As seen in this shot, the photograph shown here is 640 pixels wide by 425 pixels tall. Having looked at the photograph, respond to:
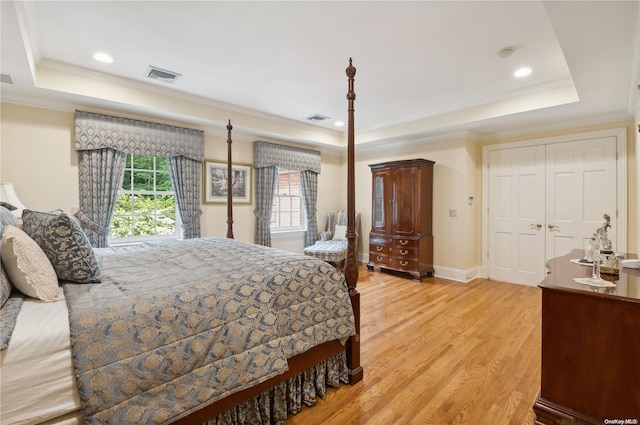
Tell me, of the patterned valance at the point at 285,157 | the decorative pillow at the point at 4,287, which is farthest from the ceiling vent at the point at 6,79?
the patterned valance at the point at 285,157

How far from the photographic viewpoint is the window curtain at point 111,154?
353cm

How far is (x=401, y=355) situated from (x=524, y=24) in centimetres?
287

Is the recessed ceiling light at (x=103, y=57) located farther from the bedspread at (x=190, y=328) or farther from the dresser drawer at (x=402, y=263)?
the dresser drawer at (x=402, y=263)

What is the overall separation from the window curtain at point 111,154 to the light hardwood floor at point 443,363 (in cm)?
304

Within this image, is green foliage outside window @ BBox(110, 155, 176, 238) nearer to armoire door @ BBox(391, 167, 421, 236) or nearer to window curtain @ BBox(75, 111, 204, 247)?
window curtain @ BBox(75, 111, 204, 247)

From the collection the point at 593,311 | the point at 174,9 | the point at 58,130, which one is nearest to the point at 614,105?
the point at 593,311

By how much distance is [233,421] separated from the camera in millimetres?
1544

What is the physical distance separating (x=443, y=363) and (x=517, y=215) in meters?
3.30

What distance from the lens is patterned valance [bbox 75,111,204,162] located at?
3.50 meters

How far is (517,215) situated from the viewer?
4598 mm

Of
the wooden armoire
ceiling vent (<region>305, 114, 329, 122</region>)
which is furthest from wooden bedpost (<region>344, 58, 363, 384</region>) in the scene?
the wooden armoire

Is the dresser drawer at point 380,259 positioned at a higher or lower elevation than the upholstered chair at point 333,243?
lower

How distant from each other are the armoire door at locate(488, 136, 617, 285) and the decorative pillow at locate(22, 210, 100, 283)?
17.2 feet

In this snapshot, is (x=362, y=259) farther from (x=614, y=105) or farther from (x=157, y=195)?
(x=614, y=105)
